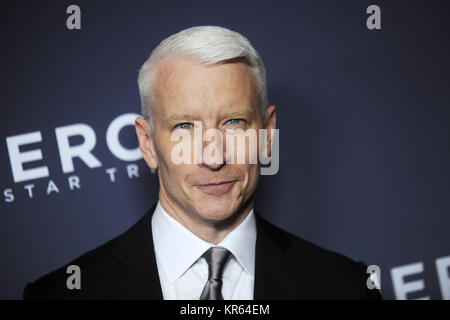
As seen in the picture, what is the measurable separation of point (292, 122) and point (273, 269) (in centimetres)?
79

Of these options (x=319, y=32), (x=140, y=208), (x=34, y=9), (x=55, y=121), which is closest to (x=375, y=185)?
(x=319, y=32)

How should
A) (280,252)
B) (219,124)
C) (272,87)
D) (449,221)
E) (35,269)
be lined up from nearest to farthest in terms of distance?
(219,124) < (280,252) < (35,269) < (272,87) < (449,221)

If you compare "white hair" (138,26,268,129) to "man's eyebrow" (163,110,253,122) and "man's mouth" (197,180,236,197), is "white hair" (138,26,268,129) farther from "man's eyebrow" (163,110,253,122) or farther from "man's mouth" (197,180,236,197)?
"man's mouth" (197,180,236,197)

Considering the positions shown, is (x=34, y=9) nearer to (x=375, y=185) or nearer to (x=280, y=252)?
(x=280, y=252)

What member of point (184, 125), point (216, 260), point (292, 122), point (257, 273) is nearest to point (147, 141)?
point (184, 125)

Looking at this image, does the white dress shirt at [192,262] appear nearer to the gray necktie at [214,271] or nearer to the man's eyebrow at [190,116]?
the gray necktie at [214,271]

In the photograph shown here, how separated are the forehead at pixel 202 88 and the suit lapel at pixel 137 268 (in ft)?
1.38

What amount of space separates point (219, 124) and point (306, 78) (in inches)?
33.3

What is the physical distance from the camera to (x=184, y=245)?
63.6 inches

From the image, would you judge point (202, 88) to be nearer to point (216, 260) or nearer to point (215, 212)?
point (215, 212)

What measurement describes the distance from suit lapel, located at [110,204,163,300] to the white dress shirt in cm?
4

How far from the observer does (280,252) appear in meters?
1.74

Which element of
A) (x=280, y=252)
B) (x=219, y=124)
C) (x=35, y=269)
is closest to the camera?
(x=219, y=124)

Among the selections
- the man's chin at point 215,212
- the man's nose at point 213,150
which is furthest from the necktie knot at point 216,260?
the man's nose at point 213,150
